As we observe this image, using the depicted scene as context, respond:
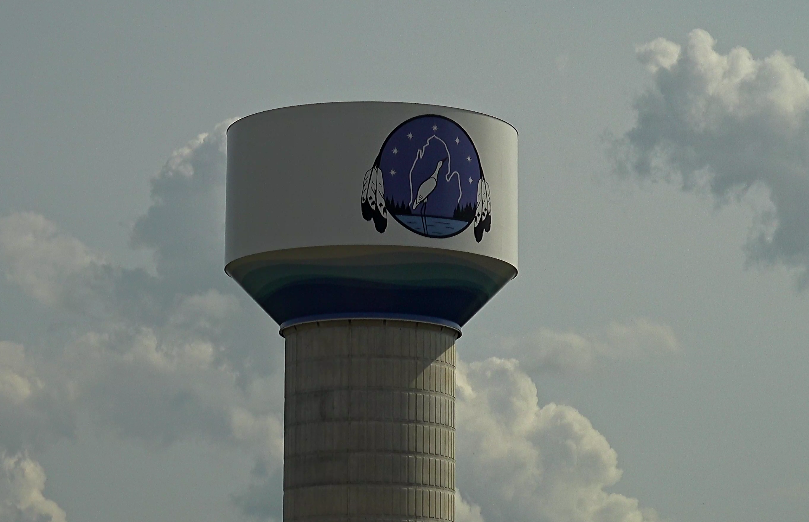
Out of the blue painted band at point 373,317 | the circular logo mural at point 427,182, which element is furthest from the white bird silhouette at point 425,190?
the blue painted band at point 373,317

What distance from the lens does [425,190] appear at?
7206 centimetres

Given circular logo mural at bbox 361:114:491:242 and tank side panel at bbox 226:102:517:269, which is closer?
tank side panel at bbox 226:102:517:269

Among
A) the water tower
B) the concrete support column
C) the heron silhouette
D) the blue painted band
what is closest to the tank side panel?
the water tower

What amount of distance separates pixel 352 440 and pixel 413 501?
114 inches

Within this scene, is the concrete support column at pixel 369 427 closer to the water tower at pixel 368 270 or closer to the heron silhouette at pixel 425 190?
the water tower at pixel 368 270

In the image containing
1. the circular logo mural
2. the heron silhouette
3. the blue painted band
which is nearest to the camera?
the circular logo mural

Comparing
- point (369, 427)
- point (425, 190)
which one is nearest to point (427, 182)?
point (425, 190)

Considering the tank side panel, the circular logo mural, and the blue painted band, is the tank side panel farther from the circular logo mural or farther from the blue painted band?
the blue painted band

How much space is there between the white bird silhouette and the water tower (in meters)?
0.05

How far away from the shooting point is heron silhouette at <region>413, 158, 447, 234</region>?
236 ft

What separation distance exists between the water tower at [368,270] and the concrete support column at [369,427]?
0.05m

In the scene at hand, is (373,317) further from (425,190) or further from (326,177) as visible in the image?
(326,177)

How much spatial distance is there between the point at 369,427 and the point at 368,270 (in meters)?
5.27

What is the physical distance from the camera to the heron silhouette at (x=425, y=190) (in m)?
71.8
